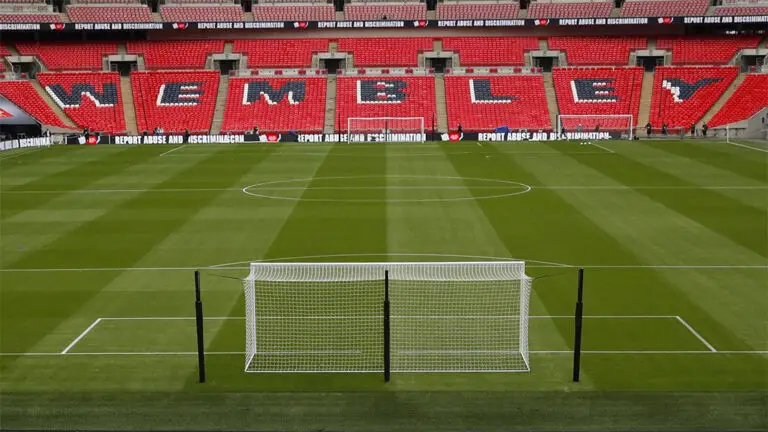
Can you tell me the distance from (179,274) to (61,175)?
75.0ft

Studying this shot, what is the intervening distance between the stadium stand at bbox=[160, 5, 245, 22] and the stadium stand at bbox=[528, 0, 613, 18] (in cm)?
2633

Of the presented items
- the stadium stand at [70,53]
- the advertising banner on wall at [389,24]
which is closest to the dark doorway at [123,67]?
the stadium stand at [70,53]

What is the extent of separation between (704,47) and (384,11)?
92.0 feet

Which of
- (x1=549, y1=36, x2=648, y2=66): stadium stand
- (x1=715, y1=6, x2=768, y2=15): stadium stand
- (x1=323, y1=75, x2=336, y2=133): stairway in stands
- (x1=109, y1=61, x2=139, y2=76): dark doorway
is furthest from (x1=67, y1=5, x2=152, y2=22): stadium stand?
(x1=715, y1=6, x2=768, y2=15): stadium stand

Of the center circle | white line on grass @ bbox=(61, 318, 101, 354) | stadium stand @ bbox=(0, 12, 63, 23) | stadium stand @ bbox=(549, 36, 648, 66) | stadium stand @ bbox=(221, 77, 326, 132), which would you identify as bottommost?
white line on grass @ bbox=(61, 318, 101, 354)

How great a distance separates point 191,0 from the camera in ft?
263

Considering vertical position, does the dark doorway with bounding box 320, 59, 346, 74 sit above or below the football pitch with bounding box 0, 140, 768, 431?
above

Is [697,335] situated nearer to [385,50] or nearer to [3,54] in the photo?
[385,50]

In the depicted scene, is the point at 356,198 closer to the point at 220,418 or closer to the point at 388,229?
the point at 388,229

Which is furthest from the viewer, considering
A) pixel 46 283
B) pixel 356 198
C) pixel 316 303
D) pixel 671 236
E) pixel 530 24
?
pixel 530 24

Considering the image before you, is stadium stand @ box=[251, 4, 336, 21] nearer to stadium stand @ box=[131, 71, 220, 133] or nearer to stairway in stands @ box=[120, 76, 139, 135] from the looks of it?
stadium stand @ box=[131, 71, 220, 133]

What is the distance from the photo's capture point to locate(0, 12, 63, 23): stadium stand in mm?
74250

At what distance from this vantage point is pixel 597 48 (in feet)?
249

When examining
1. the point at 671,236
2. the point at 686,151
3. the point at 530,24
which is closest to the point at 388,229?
the point at 671,236
